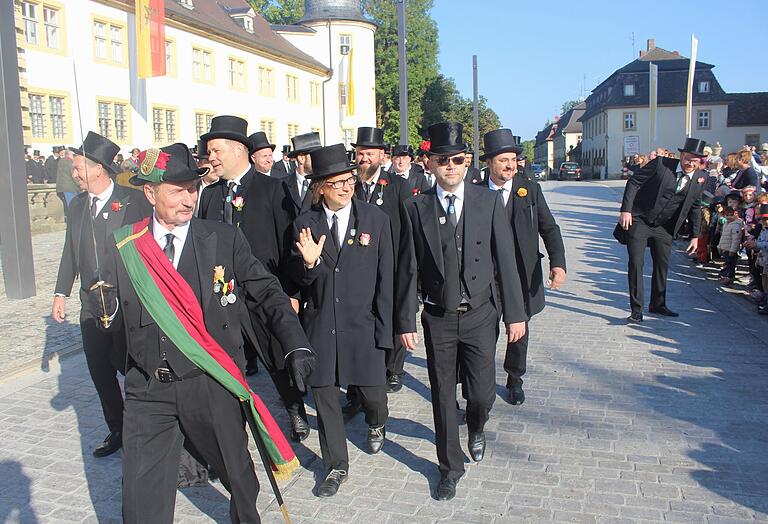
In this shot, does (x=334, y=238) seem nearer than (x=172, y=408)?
No

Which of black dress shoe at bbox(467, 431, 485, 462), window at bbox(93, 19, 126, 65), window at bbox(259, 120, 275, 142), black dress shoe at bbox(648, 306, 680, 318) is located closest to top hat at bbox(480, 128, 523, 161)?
black dress shoe at bbox(467, 431, 485, 462)

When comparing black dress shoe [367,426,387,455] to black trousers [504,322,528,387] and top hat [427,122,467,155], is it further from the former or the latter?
top hat [427,122,467,155]

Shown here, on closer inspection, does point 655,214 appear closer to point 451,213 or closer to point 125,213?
point 451,213

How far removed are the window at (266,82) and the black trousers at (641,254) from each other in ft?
128

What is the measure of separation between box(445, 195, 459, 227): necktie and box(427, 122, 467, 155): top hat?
0.28m

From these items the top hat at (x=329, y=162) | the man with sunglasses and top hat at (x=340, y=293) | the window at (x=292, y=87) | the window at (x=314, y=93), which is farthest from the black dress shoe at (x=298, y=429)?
the window at (x=314, y=93)

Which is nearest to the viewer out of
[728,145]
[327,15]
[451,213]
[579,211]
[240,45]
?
[451,213]

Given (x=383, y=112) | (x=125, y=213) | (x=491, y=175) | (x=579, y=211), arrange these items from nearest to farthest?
(x=125, y=213) → (x=491, y=175) → (x=579, y=211) → (x=383, y=112)

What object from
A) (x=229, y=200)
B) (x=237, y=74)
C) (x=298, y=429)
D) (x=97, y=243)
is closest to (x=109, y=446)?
(x=298, y=429)

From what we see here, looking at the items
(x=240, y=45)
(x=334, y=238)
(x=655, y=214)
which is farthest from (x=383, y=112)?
(x=334, y=238)

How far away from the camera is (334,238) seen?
4695mm

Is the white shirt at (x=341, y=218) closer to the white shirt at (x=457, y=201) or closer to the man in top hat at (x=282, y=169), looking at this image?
the white shirt at (x=457, y=201)

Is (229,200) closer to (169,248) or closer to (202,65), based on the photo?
(169,248)

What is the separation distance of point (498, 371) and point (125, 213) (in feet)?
12.2
